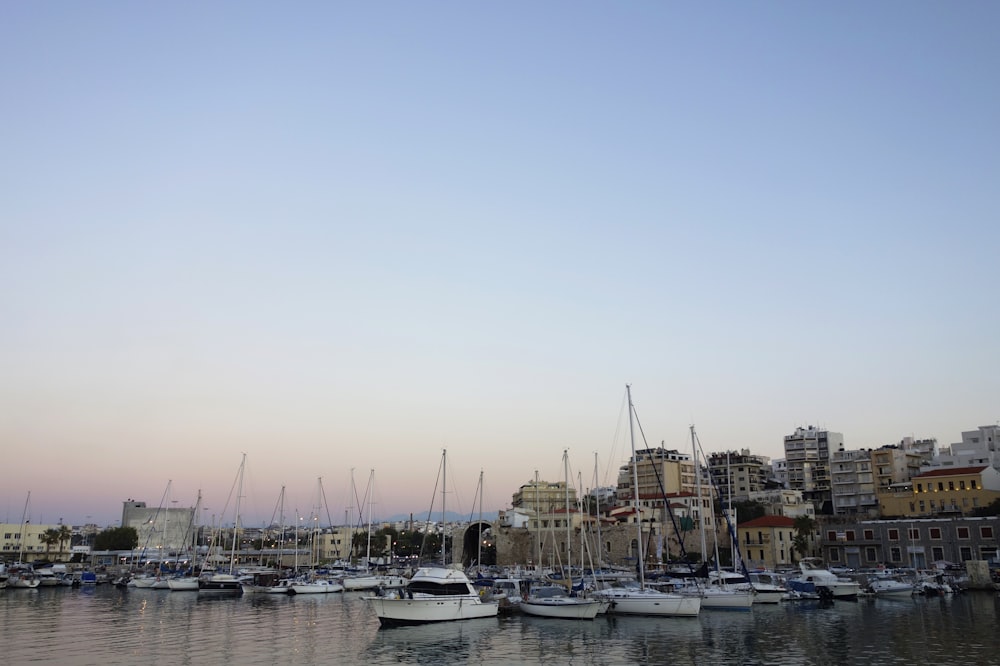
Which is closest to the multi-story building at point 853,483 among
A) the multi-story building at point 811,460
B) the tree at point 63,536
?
the multi-story building at point 811,460

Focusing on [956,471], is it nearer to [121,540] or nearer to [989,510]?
[989,510]

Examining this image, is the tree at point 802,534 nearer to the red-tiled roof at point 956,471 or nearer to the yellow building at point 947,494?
the yellow building at point 947,494

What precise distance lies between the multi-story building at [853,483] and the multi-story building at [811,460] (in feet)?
38.3

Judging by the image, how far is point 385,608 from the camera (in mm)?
37938

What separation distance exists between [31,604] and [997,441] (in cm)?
11443

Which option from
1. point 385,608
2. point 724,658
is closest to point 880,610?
point 724,658

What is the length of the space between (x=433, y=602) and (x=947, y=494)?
2588 inches

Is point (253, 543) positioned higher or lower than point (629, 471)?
lower

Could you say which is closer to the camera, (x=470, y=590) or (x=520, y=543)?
(x=470, y=590)

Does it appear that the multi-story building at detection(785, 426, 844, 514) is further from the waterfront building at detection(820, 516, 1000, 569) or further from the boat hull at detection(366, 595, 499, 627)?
the boat hull at detection(366, 595, 499, 627)

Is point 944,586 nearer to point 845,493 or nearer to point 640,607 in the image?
point 640,607

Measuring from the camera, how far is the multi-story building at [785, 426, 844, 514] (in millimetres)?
123625

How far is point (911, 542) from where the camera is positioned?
7462cm

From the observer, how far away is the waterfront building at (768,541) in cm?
8125
